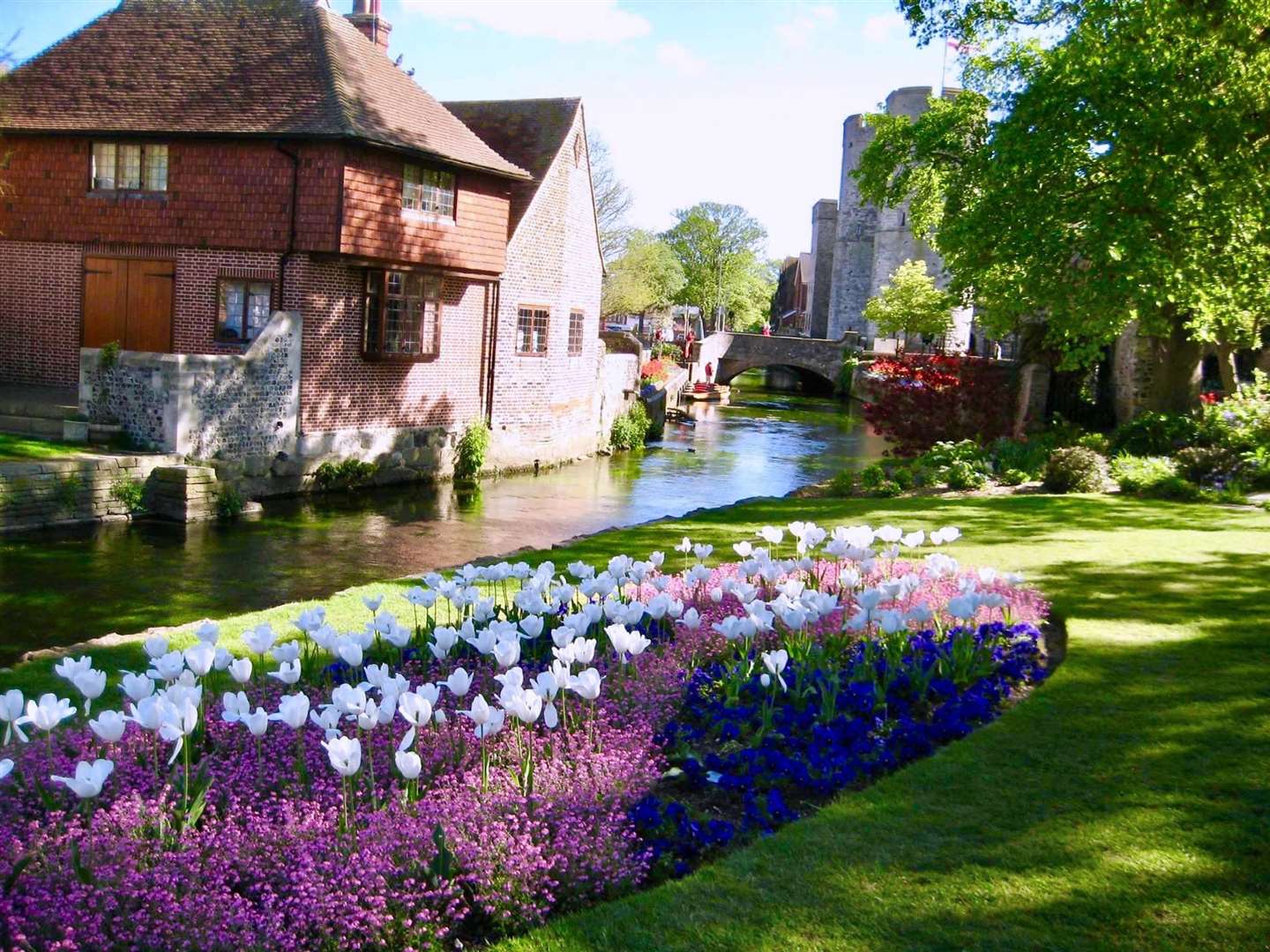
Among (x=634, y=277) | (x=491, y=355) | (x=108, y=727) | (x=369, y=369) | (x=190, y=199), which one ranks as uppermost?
(x=634, y=277)

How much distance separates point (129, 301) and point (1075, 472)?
20.0 m

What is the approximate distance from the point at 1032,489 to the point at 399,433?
1386 centimetres

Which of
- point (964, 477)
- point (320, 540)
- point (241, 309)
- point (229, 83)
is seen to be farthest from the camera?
point (229, 83)

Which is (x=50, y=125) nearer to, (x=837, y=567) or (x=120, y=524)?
(x=120, y=524)

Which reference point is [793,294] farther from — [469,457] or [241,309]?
[241,309]

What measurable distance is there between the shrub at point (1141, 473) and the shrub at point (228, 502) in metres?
15.0

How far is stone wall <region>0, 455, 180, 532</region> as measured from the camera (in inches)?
698

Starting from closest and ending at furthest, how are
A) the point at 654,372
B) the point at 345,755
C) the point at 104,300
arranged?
1. the point at 345,755
2. the point at 104,300
3. the point at 654,372

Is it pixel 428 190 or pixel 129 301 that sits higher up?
pixel 428 190

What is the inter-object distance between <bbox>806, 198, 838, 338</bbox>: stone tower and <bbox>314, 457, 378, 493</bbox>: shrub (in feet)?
225

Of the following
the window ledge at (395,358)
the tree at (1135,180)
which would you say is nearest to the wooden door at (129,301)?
the window ledge at (395,358)

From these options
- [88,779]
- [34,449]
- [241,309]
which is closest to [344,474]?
[241,309]

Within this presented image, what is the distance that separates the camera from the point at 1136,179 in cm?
1830

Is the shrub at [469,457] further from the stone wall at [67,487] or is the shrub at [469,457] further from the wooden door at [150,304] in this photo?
the stone wall at [67,487]
